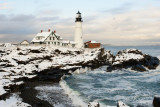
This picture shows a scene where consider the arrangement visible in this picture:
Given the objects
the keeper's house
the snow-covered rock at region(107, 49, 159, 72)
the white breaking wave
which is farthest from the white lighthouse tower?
the white breaking wave

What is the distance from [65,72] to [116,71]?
48.2ft

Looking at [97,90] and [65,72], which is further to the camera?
[65,72]

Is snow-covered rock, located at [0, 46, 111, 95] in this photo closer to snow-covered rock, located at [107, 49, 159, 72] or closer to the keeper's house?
snow-covered rock, located at [107, 49, 159, 72]

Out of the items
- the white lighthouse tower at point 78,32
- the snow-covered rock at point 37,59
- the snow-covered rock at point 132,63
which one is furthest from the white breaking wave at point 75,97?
the white lighthouse tower at point 78,32

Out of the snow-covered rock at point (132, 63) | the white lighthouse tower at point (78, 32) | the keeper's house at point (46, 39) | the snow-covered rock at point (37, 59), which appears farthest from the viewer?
the white lighthouse tower at point (78, 32)

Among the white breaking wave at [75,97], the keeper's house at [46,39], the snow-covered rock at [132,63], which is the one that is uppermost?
the keeper's house at [46,39]

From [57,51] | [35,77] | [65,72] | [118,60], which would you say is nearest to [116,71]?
[118,60]

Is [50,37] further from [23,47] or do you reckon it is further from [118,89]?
[118,89]

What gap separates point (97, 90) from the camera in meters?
33.1

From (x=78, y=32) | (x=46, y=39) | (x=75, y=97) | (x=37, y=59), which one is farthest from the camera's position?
(x=78, y=32)

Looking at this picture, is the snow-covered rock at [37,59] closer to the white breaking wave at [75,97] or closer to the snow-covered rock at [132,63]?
the snow-covered rock at [132,63]

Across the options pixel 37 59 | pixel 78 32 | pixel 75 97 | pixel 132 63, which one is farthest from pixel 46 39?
Result: pixel 75 97

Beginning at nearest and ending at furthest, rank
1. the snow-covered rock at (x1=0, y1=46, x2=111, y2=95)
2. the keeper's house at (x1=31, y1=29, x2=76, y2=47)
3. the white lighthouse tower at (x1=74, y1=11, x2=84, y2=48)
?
the snow-covered rock at (x1=0, y1=46, x2=111, y2=95), the keeper's house at (x1=31, y1=29, x2=76, y2=47), the white lighthouse tower at (x1=74, y1=11, x2=84, y2=48)

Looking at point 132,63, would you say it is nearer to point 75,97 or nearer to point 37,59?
point 37,59
